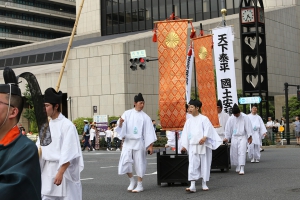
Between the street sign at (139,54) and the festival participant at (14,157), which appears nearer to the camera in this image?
the festival participant at (14,157)

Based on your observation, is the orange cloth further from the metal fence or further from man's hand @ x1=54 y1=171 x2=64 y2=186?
the metal fence

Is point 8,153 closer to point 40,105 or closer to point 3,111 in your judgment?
point 3,111

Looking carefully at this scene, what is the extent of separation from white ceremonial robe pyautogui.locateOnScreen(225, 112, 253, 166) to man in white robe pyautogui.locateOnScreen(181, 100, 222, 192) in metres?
3.67

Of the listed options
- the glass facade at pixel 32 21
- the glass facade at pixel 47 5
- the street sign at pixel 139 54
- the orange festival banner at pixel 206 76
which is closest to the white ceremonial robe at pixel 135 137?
the orange festival banner at pixel 206 76

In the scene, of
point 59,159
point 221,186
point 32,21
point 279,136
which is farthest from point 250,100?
point 32,21

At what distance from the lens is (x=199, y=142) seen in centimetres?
1207

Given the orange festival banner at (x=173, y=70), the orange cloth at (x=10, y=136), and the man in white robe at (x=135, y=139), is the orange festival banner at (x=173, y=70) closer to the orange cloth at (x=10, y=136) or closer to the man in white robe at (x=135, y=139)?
the man in white robe at (x=135, y=139)

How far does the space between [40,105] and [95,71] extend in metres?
45.3

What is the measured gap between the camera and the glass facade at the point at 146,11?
201 feet

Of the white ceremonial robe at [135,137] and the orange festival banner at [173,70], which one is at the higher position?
the orange festival banner at [173,70]

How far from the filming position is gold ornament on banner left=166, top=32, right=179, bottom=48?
43.4 feet

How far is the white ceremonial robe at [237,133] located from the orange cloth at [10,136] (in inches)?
507

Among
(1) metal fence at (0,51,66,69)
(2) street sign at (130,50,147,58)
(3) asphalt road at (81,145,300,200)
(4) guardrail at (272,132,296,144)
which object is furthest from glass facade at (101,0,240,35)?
(3) asphalt road at (81,145,300,200)

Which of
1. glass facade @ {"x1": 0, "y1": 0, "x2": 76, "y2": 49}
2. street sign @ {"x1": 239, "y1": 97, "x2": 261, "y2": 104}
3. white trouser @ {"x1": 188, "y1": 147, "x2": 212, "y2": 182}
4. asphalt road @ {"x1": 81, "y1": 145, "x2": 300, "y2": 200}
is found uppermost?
glass facade @ {"x1": 0, "y1": 0, "x2": 76, "y2": 49}
